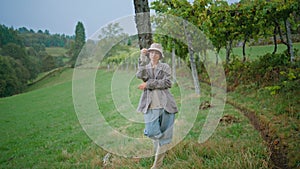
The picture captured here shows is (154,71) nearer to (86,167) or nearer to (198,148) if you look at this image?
(198,148)

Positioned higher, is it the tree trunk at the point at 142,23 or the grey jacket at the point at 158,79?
the tree trunk at the point at 142,23

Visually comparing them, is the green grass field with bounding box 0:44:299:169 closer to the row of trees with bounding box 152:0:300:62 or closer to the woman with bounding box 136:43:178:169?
the woman with bounding box 136:43:178:169

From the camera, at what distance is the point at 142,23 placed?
161 inches

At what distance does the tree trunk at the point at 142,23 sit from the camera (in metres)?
4.08

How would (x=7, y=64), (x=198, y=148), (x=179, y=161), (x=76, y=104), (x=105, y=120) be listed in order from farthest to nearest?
(x=7, y=64)
(x=105, y=120)
(x=76, y=104)
(x=198, y=148)
(x=179, y=161)

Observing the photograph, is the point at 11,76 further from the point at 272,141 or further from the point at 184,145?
the point at 272,141

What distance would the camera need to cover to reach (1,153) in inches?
275

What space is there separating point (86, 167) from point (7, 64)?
2939 cm

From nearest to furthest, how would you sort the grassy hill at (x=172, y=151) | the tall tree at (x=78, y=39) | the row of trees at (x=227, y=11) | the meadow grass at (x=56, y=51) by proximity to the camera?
1. the grassy hill at (x=172, y=151)
2. the row of trees at (x=227, y=11)
3. the tall tree at (x=78, y=39)
4. the meadow grass at (x=56, y=51)

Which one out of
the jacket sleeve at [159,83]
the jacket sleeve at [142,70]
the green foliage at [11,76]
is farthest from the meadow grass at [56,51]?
the jacket sleeve at [159,83]

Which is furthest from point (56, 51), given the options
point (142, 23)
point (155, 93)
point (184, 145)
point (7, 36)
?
point (155, 93)

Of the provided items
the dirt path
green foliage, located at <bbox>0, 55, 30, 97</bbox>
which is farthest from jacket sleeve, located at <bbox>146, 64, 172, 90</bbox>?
green foliage, located at <bbox>0, 55, 30, 97</bbox>

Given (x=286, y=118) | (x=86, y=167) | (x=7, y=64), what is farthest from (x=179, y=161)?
(x=7, y=64)

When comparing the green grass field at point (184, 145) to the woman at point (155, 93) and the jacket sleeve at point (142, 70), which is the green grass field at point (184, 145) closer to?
the woman at point (155, 93)
